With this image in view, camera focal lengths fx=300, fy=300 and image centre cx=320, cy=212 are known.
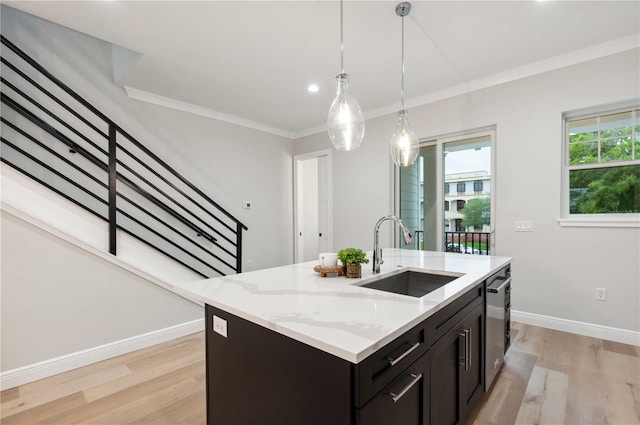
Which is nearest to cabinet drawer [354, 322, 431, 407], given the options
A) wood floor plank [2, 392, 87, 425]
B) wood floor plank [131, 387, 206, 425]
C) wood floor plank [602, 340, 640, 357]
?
wood floor plank [131, 387, 206, 425]

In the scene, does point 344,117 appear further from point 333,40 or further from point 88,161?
point 88,161

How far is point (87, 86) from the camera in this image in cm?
308

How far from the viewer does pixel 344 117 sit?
1969 mm

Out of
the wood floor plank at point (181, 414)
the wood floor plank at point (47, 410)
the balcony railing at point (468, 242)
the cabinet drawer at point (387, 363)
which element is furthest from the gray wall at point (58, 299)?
the balcony railing at point (468, 242)

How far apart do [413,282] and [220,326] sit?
1.26 m

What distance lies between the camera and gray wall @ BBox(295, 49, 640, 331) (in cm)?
270

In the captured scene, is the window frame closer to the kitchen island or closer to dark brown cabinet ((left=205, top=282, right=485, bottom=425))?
the kitchen island

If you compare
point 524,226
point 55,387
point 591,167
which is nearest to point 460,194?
point 524,226

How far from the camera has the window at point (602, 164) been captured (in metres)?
2.77

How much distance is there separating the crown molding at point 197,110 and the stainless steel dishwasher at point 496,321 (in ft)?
12.9

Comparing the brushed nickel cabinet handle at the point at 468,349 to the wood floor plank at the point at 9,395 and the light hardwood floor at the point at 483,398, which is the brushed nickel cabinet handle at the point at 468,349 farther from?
the wood floor plank at the point at 9,395

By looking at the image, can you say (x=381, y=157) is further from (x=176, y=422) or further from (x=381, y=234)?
(x=176, y=422)

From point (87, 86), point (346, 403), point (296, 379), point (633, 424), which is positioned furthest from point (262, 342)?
point (87, 86)

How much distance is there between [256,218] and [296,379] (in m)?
3.96
